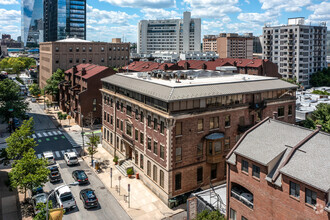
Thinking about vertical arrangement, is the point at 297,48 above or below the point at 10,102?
above

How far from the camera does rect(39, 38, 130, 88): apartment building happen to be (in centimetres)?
11694

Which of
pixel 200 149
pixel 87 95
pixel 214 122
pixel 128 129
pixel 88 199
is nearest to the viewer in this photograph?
pixel 88 199

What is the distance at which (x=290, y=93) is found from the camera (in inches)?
2018

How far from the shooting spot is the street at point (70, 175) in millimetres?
38438

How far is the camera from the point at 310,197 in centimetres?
2481

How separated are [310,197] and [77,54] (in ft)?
365

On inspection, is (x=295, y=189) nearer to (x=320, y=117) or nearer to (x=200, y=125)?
(x=200, y=125)

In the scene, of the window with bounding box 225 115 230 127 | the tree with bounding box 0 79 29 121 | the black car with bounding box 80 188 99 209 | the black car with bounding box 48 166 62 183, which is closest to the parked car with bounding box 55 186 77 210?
the black car with bounding box 80 188 99 209

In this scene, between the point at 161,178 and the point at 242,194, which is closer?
the point at 242,194

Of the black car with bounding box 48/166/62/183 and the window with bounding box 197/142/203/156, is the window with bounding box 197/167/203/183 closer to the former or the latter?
the window with bounding box 197/142/203/156

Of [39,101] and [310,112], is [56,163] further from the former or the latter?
[39,101]

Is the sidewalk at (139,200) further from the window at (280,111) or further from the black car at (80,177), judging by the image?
the window at (280,111)

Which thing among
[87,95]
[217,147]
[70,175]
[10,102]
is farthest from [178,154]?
[10,102]

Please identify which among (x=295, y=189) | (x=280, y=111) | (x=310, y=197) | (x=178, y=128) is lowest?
(x=310, y=197)
